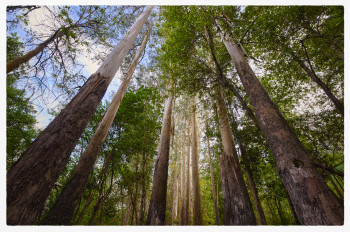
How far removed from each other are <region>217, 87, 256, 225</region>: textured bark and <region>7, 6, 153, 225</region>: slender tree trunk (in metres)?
3.66

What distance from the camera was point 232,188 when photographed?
12.1 feet

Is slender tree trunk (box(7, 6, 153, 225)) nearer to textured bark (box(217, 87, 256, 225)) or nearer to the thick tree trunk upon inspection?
the thick tree trunk

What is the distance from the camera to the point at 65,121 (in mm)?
1670

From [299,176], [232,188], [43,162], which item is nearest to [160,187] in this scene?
[232,188]

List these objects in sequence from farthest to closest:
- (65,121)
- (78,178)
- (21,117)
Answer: (21,117)
(78,178)
(65,121)

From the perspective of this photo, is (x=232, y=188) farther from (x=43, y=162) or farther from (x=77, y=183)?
(x=43, y=162)

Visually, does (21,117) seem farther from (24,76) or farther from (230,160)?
(230,160)

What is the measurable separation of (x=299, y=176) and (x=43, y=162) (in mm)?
2650

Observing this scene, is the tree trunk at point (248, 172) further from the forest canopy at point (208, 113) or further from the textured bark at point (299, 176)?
the textured bark at point (299, 176)

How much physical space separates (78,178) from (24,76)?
2279 mm

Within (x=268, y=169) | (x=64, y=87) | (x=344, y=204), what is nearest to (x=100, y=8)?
(x=64, y=87)

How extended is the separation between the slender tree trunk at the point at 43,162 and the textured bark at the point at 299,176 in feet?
8.21

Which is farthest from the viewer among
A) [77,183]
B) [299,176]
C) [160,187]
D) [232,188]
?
[160,187]

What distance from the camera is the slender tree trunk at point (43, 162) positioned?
1173mm
